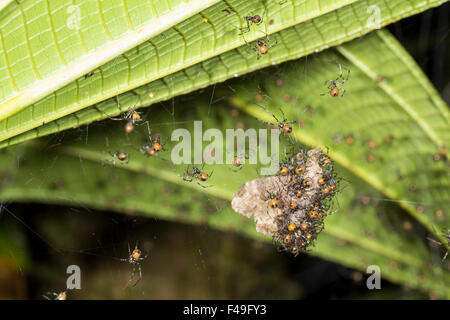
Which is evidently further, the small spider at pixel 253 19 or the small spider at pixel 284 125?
the small spider at pixel 284 125

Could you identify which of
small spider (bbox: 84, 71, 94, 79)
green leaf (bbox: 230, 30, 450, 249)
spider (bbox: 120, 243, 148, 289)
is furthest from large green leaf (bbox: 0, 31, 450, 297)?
small spider (bbox: 84, 71, 94, 79)

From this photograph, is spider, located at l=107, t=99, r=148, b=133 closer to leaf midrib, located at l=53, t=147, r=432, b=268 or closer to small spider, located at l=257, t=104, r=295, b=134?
leaf midrib, located at l=53, t=147, r=432, b=268

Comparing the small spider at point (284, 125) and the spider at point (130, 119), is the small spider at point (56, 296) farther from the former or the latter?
the small spider at point (284, 125)

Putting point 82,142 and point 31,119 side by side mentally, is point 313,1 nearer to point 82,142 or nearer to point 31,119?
point 31,119

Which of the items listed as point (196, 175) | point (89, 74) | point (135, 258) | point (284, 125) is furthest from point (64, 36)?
point (135, 258)

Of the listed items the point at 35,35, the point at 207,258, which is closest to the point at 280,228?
the point at 207,258

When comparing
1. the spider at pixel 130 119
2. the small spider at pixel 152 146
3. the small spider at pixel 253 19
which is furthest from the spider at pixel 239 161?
the small spider at pixel 253 19
